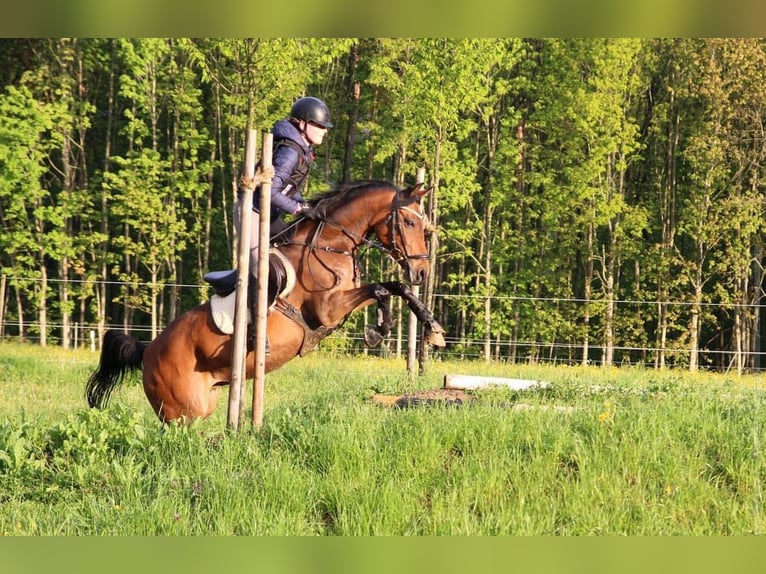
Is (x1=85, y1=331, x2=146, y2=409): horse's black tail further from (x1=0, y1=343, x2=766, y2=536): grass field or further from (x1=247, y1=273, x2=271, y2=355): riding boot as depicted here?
(x1=247, y1=273, x2=271, y2=355): riding boot

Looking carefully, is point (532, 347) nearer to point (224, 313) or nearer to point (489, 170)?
point (489, 170)

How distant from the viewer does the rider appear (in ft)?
25.0

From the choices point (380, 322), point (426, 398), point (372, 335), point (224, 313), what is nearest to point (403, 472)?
point (372, 335)

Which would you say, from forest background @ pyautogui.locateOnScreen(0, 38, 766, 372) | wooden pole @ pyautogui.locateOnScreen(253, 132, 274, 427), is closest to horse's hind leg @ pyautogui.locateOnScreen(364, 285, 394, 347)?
wooden pole @ pyautogui.locateOnScreen(253, 132, 274, 427)

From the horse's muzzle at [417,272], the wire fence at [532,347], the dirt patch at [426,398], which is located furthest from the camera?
the wire fence at [532,347]

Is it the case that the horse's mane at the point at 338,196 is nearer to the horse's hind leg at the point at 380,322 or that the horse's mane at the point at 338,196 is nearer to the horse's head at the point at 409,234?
the horse's head at the point at 409,234

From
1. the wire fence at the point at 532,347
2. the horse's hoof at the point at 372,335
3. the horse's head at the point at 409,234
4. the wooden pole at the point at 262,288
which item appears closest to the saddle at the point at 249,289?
the wooden pole at the point at 262,288

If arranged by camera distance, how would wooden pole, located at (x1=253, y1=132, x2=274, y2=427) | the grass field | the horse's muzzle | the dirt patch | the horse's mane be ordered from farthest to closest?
1. the dirt patch
2. the horse's mane
3. the horse's muzzle
4. wooden pole, located at (x1=253, y1=132, x2=274, y2=427)
5. the grass field

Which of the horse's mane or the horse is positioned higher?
the horse's mane

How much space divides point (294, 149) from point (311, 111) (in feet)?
1.15

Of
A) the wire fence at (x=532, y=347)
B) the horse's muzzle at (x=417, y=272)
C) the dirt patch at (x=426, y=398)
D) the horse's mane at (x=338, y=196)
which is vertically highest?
the horse's mane at (x=338, y=196)

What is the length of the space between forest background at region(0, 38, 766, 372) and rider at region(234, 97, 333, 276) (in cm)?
1070

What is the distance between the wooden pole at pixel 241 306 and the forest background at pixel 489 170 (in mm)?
11366

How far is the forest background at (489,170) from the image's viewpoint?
20.9 m
